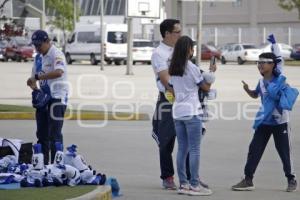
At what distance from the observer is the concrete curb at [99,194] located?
898 cm

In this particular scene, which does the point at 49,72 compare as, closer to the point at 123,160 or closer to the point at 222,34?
the point at 123,160

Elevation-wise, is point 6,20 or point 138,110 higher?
point 6,20

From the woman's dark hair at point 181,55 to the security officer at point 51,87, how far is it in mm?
1891

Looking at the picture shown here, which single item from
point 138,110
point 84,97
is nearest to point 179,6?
point 84,97

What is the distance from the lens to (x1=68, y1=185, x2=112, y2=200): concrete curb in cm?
898

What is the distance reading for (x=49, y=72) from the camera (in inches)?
450

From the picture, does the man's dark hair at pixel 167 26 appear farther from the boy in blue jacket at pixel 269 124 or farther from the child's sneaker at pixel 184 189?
the child's sneaker at pixel 184 189

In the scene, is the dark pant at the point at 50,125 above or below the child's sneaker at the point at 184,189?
above

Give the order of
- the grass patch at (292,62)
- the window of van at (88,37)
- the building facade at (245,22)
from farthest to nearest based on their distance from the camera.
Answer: the building facade at (245,22) < the window of van at (88,37) < the grass patch at (292,62)

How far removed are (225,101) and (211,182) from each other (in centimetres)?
1349

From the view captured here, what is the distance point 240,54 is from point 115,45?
9007mm

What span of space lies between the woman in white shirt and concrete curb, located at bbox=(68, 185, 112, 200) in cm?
112

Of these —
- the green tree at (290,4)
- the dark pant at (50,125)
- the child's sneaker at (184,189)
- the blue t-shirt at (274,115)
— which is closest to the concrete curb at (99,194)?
the child's sneaker at (184,189)

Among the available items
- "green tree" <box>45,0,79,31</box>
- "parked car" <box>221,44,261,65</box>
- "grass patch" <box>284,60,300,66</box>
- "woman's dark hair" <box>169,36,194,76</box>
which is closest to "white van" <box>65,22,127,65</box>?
"parked car" <box>221,44,261,65</box>
